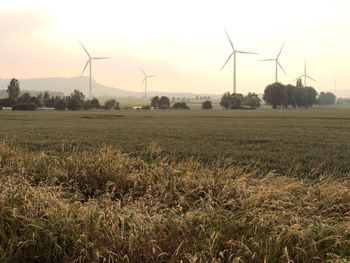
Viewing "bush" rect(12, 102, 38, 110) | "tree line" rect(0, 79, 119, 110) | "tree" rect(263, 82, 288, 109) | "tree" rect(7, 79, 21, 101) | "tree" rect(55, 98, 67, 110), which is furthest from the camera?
"tree" rect(263, 82, 288, 109)

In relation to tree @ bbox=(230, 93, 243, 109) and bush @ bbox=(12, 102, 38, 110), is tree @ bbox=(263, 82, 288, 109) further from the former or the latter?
bush @ bbox=(12, 102, 38, 110)

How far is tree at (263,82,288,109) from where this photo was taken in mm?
179250

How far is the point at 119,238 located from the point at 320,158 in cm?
1723

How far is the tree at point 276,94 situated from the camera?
179250 millimetres

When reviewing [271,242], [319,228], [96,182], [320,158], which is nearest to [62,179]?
[96,182]

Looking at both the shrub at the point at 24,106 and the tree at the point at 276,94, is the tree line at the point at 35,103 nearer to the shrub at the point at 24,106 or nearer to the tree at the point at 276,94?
the shrub at the point at 24,106

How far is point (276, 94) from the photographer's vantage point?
18038cm

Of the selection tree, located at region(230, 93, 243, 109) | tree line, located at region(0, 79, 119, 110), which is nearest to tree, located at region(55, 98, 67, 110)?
tree line, located at region(0, 79, 119, 110)

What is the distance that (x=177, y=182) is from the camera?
998 cm

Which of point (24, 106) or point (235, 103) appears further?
point (235, 103)

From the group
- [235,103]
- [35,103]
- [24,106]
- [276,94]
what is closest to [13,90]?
[35,103]

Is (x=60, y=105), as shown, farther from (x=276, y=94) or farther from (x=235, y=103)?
(x=276, y=94)

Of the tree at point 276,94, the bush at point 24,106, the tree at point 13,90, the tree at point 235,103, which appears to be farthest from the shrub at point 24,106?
the tree at point 276,94

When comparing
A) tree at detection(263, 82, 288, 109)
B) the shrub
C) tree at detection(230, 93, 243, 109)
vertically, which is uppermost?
tree at detection(263, 82, 288, 109)
